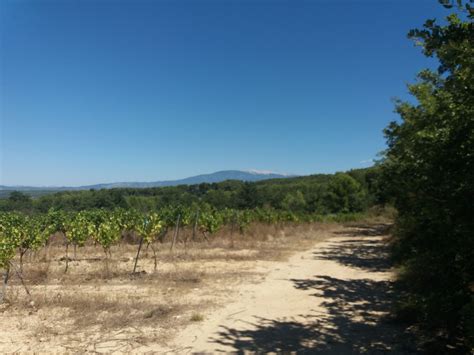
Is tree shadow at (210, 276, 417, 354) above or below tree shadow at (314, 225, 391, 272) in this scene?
above

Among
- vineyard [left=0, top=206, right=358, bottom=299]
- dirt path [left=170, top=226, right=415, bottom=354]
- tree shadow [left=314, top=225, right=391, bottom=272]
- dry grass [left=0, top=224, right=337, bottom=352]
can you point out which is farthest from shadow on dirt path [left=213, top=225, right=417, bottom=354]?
vineyard [left=0, top=206, right=358, bottom=299]

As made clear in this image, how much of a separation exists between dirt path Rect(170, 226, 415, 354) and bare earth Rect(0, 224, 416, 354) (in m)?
0.02

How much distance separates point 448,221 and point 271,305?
15.1ft

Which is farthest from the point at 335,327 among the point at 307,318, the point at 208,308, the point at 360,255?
the point at 360,255

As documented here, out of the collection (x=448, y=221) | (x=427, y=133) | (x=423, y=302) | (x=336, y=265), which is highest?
(x=427, y=133)

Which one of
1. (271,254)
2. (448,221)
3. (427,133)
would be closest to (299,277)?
(271,254)

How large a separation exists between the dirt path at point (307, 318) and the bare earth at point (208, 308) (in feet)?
0.06

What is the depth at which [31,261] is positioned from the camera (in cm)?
1344

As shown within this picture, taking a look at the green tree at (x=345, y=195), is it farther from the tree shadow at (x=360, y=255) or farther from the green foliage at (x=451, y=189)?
the green foliage at (x=451, y=189)

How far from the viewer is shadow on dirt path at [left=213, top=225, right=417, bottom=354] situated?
5176mm

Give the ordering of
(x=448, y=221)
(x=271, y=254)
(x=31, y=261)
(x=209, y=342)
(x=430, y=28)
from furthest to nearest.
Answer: (x=271, y=254) → (x=31, y=261) → (x=209, y=342) → (x=448, y=221) → (x=430, y=28)

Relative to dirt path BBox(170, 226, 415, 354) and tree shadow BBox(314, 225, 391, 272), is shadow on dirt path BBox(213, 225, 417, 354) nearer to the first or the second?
dirt path BBox(170, 226, 415, 354)

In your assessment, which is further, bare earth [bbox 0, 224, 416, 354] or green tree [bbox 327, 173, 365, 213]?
green tree [bbox 327, 173, 365, 213]

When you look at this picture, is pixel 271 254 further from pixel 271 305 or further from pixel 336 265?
pixel 271 305
